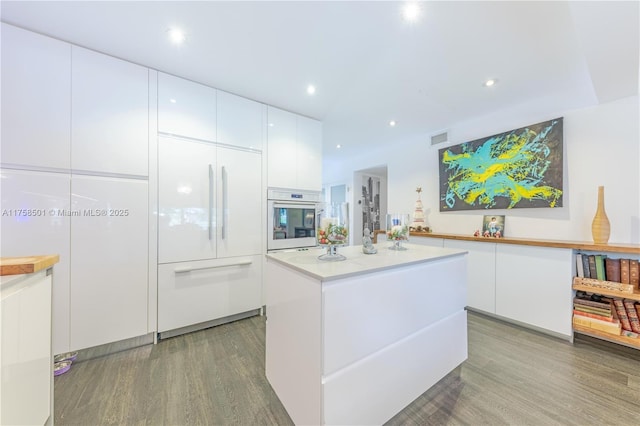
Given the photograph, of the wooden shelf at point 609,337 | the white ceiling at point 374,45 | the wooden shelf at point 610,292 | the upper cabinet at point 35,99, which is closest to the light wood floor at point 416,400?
the wooden shelf at point 609,337

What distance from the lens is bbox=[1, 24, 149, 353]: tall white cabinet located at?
1.68m

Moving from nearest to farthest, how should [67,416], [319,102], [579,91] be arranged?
[67,416], [579,91], [319,102]

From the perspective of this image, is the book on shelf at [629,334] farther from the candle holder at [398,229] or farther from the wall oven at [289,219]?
the wall oven at [289,219]

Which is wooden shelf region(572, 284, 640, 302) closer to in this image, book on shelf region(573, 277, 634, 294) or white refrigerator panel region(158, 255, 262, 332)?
book on shelf region(573, 277, 634, 294)

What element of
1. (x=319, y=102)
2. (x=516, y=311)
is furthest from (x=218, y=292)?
(x=516, y=311)

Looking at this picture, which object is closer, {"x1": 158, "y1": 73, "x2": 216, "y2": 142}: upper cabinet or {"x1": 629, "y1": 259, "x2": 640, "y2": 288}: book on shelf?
{"x1": 629, "y1": 259, "x2": 640, "y2": 288}: book on shelf

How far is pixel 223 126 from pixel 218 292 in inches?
71.3

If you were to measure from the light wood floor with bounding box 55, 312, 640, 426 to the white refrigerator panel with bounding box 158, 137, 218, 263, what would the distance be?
0.90m

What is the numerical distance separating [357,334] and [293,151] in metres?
2.42

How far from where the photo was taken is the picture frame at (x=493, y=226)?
288 centimetres

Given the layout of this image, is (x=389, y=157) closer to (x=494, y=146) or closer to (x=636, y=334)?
(x=494, y=146)

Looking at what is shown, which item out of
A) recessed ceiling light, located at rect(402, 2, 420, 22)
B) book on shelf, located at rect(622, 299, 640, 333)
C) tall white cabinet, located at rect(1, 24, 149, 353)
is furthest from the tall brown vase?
tall white cabinet, located at rect(1, 24, 149, 353)

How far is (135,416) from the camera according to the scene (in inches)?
53.4

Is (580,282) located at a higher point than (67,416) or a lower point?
higher
